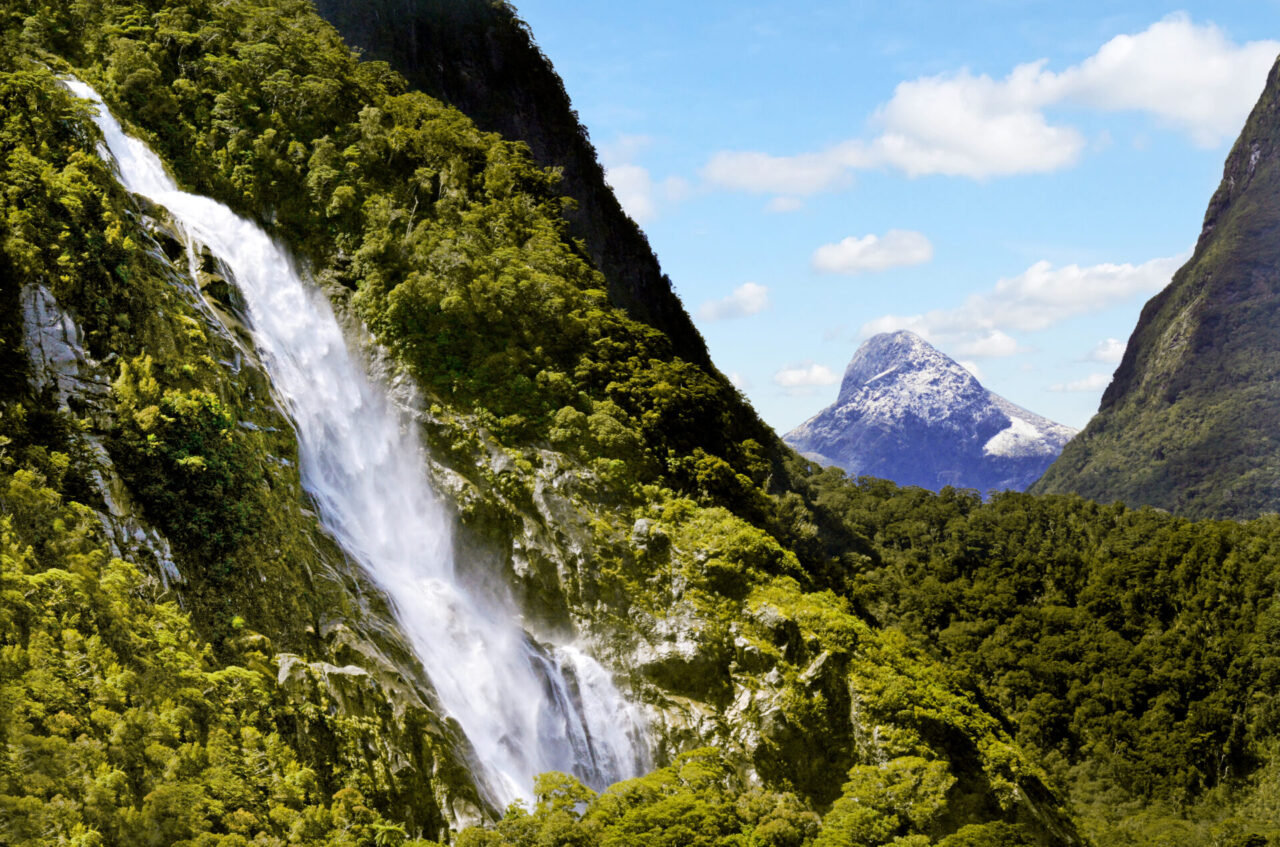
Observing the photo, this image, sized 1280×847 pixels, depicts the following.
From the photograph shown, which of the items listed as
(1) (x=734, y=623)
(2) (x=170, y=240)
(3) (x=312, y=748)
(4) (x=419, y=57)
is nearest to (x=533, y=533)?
(1) (x=734, y=623)

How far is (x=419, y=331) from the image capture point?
35.2 meters

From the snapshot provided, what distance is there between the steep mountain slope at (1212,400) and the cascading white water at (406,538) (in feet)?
494

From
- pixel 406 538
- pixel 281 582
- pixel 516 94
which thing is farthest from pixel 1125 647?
pixel 281 582

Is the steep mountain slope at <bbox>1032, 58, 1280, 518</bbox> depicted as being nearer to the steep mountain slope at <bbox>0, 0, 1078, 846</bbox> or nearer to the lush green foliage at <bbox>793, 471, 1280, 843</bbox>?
the lush green foliage at <bbox>793, 471, 1280, 843</bbox>

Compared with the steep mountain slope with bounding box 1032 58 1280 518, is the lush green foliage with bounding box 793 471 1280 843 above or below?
below

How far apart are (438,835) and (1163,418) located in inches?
7374

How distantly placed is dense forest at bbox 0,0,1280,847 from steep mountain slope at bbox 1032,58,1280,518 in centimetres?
11588

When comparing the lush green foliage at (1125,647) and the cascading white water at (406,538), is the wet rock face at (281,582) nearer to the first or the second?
the cascading white water at (406,538)

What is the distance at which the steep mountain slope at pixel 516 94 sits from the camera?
5438 cm

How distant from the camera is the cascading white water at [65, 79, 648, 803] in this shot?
29.1 metres

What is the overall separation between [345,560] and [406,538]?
4216 mm

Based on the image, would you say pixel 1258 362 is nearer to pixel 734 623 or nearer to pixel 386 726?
pixel 734 623

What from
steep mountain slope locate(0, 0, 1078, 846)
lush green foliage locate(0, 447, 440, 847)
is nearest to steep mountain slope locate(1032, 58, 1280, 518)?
steep mountain slope locate(0, 0, 1078, 846)

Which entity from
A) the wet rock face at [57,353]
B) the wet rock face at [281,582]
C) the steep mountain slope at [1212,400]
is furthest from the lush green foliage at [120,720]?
the steep mountain slope at [1212,400]
